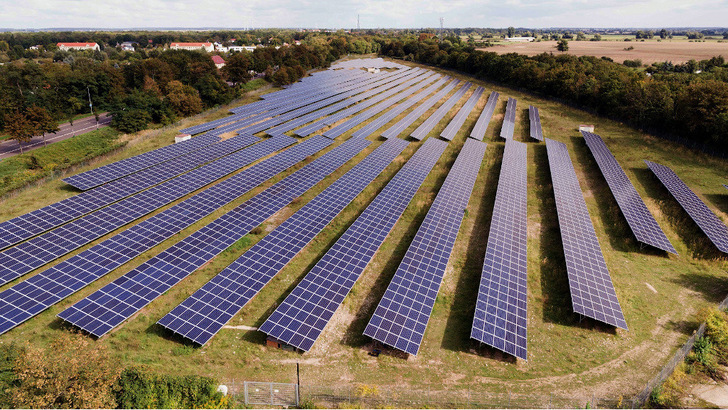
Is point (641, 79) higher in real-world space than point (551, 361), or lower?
higher

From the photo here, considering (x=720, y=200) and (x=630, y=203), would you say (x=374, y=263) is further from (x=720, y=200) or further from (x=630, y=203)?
(x=720, y=200)

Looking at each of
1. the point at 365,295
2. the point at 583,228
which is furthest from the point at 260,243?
the point at 583,228

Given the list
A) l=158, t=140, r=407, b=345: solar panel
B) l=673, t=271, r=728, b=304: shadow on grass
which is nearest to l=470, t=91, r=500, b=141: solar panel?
l=158, t=140, r=407, b=345: solar panel

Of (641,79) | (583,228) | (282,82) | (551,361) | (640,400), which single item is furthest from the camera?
(282,82)

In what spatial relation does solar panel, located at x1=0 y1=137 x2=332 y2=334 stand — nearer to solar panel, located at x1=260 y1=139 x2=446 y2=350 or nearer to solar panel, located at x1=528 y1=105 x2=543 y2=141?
solar panel, located at x1=260 y1=139 x2=446 y2=350

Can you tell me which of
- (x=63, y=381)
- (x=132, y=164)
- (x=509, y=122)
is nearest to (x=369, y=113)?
(x=509, y=122)

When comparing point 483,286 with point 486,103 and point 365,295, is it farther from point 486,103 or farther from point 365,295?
point 486,103
